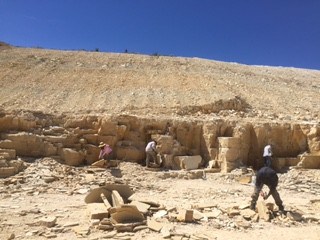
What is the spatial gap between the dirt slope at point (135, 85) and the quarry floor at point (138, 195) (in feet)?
15.9

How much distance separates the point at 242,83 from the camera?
2250 cm

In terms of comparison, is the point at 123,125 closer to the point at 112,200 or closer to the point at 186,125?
the point at 186,125

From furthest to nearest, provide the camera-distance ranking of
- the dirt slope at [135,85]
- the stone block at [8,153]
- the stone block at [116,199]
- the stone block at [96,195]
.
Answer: the dirt slope at [135,85], the stone block at [8,153], the stone block at [96,195], the stone block at [116,199]

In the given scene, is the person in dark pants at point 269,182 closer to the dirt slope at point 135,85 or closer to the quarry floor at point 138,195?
the quarry floor at point 138,195

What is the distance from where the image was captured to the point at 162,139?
13977 millimetres

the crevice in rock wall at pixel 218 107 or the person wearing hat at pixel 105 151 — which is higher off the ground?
the crevice in rock wall at pixel 218 107

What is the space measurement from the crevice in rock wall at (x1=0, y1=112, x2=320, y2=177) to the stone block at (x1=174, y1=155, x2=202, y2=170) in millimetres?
55

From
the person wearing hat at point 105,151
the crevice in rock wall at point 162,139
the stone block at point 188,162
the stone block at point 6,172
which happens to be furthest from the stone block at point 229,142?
the stone block at point 6,172

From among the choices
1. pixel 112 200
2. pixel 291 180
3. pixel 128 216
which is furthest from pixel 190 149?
pixel 128 216

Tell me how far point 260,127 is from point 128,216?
862 centimetres

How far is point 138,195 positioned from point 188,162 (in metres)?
3.77

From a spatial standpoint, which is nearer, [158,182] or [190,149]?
[158,182]

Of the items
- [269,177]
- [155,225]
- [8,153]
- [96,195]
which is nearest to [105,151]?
[8,153]

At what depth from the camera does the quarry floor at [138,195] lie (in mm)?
7051
